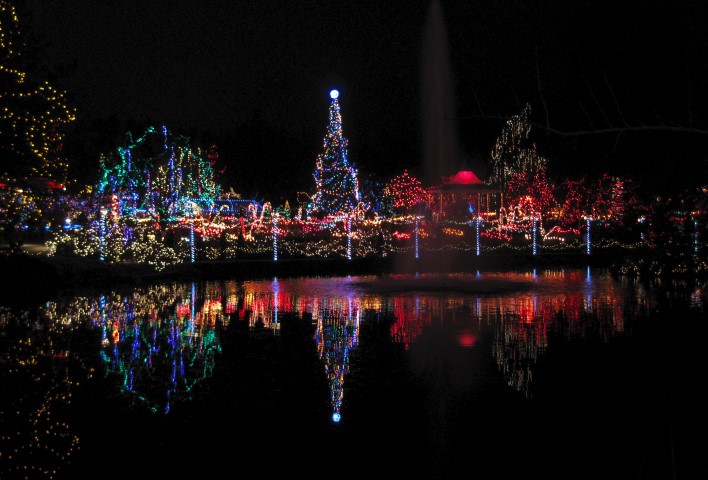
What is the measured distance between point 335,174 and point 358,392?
29.6 meters

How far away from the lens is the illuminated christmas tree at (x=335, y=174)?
3741cm

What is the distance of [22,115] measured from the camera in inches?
858

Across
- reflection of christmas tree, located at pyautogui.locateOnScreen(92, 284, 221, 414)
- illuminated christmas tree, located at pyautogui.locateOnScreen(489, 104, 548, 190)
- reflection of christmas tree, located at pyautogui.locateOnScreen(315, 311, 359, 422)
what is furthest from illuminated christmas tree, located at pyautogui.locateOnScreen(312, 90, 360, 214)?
Result: reflection of christmas tree, located at pyautogui.locateOnScreen(315, 311, 359, 422)

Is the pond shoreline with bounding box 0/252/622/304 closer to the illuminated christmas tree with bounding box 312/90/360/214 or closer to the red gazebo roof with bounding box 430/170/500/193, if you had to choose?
the illuminated christmas tree with bounding box 312/90/360/214

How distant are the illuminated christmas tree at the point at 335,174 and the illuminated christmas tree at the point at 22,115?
631 inches

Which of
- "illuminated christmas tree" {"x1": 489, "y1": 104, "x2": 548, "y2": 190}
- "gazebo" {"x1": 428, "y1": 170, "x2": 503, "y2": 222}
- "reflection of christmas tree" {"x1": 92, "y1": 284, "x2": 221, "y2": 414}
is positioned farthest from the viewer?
"gazebo" {"x1": 428, "y1": 170, "x2": 503, "y2": 222}

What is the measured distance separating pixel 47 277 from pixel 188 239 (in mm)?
8130

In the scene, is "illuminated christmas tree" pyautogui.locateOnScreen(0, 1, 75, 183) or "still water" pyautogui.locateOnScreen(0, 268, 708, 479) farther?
"illuminated christmas tree" pyautogui.locateOnScreen(0, 1, 75, 183)

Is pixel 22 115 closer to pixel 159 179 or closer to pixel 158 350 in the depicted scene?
pixel 158 350

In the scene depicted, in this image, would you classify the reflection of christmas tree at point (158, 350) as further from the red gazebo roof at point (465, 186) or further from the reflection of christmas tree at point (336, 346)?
the red gazebo roof at point (465, 186)

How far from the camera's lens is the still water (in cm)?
616

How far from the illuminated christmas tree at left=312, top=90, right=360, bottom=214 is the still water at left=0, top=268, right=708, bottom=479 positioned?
2185cm

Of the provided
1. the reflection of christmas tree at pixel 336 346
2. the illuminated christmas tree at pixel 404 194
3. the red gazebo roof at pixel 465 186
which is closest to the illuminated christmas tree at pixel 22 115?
the reflection of christmas tree at pixel 336 346

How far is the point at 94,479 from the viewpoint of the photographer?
580cm
